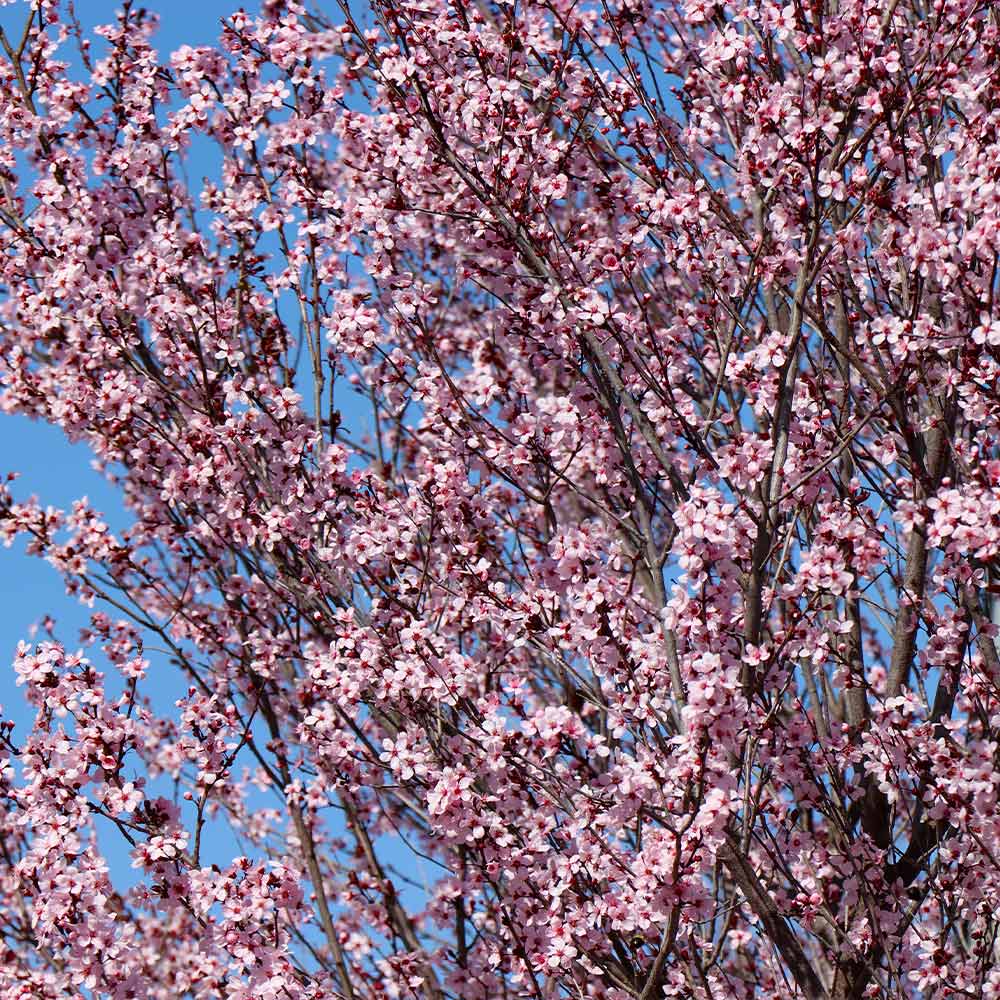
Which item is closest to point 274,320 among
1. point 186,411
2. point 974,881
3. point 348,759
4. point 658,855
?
point 186,411

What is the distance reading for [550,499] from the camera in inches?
308

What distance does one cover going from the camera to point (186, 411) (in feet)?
28.5

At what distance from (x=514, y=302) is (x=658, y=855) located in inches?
134

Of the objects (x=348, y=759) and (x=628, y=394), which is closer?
(x=628, y=394)

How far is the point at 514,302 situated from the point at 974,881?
4066 mm

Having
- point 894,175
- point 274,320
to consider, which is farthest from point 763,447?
point 274,320

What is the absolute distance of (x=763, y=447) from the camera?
6000mm

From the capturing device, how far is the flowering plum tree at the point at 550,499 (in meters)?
6.21

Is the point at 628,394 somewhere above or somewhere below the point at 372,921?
above

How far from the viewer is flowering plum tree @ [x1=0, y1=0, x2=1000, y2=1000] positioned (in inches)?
245

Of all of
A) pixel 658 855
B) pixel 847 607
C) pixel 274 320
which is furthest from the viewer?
pixel 274 320

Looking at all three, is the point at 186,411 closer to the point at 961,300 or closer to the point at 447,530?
the point at 447,530

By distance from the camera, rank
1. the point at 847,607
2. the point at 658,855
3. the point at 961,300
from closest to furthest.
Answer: the point at 658,855 → the point at 961,300 → the point at 847,607

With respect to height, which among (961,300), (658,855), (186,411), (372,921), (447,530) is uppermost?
(186,411)
